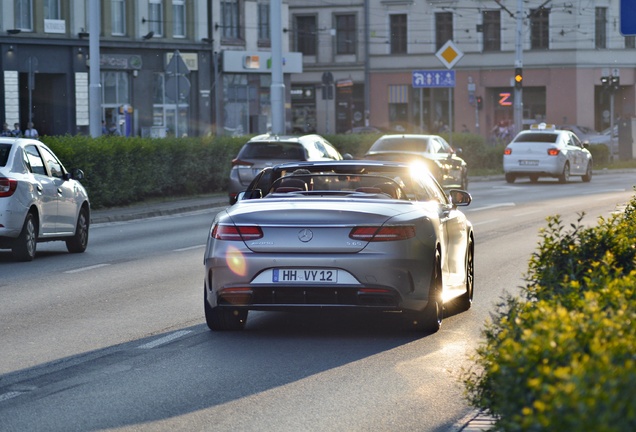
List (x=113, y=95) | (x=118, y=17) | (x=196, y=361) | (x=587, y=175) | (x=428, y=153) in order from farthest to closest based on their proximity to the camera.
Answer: (x=118, y=17)
(x=113, y=95)
(x=587, y=175)
(x=428, y=153)
(x=196, y=361)

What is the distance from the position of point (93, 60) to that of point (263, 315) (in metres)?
23.0

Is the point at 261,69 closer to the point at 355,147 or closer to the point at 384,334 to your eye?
the point at 355,147

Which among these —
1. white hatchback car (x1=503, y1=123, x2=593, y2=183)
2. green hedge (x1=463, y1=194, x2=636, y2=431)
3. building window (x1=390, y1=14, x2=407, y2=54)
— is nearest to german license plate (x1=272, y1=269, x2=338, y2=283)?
green hedge (x1=463, y1=194, x2=636, y2=431)

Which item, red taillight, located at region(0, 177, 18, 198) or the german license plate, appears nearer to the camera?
the german license plate

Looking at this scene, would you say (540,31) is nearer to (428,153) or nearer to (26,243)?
(428,153)

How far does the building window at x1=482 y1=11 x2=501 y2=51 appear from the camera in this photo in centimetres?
8300

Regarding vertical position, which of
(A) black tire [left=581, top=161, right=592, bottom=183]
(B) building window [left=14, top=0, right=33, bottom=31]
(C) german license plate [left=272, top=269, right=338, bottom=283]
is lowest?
(A) black tire [left=581, top=161, right=592, bottom=183]

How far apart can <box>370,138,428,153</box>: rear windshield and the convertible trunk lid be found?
81.0ft

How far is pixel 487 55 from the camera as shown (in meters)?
82.9

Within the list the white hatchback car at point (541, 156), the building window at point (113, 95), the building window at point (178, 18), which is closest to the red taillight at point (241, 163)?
the white hatchback car at point (541, 156)

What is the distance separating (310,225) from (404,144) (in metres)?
25.4

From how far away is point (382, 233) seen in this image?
1049 cm

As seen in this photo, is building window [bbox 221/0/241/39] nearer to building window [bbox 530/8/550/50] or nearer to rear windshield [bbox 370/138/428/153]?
building window [bbox 530/8/550/50]

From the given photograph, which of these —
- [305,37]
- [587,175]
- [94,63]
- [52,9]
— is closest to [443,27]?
[305,37]
